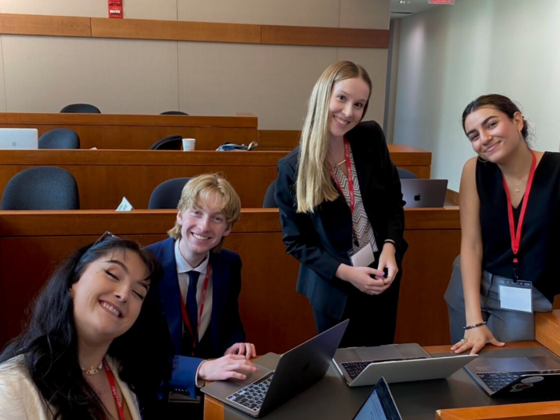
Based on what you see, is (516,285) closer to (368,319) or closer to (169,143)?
(368,319)

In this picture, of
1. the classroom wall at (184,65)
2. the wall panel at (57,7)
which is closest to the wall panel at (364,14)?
the classroom wall at (184,65)

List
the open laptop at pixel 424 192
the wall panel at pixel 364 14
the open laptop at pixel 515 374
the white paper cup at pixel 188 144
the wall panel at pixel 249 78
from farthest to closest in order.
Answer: the wall panel at pixel 364 14, the wall panel at pixel 249 78, the white paper cup at pixel 188 144, the open laptop at pixel 424 192, the open laptop at pixel 515 374

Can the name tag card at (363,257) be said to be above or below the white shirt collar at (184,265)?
above

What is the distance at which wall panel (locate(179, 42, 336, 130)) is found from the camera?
6.87 metres

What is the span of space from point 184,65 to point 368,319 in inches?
232

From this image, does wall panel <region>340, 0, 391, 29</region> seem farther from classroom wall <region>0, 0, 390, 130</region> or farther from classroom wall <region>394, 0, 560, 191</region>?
classroom wall <region>394, 0, 560, 191</region>

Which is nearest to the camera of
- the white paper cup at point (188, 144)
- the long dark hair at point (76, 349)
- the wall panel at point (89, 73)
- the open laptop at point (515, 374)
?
the long dark hair at point (76, 349)

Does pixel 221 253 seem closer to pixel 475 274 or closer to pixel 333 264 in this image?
pixel 333 264

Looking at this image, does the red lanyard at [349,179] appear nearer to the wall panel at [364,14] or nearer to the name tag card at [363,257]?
the name tag card at [363,257]

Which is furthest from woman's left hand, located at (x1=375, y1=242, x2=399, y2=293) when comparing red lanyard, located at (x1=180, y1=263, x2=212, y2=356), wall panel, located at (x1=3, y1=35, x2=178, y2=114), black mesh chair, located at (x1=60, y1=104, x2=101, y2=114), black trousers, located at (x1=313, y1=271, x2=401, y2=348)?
wall panel, located at (x1=3, y1=35, x2=178, y2=114)

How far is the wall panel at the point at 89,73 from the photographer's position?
655 centimetres

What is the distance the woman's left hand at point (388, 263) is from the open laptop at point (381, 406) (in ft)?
2.25

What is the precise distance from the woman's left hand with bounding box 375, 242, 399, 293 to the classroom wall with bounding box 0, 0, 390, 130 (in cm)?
568

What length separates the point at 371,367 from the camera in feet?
3.78
